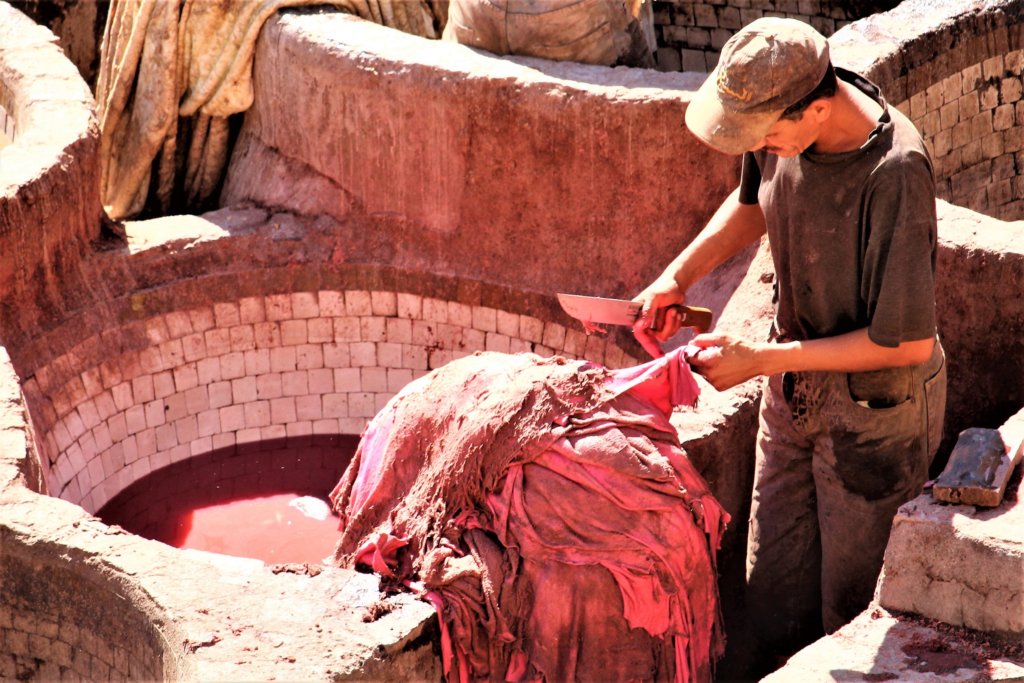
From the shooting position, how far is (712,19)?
1023 centimetres

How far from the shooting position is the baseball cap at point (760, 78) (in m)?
4.02

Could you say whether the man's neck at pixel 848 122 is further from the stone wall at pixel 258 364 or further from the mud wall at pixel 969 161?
the stone wall at pixel 258 364

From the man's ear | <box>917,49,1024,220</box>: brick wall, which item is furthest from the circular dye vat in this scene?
the man's ear

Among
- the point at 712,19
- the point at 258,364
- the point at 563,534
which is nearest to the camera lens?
the point at 563,534

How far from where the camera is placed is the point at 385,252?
7941 millimetres

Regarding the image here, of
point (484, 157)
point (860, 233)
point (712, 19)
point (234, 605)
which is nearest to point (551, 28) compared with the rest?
point (484, 157)

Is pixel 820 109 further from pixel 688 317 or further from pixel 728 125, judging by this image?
pixel 688 317

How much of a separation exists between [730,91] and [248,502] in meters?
4.29

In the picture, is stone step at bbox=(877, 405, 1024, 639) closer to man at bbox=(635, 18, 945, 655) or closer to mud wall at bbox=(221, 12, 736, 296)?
man at bbox=(635, 18, 945, 655)

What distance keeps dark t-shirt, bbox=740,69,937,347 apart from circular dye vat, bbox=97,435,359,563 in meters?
3.32

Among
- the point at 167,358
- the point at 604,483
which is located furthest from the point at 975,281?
Answer: the point at 167,358

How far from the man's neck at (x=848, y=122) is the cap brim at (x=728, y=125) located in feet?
0.67

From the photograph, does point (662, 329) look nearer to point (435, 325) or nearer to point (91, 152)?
point (435, 325)

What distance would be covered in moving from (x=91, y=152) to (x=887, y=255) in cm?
458
